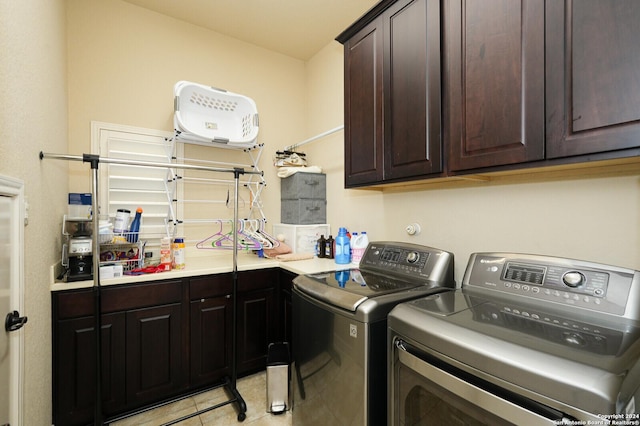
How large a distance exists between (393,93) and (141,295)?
204 cm

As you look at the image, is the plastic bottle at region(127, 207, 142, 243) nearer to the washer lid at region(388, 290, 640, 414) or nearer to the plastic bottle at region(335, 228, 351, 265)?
the plastic bottle at region(335, 228, 351, 265)

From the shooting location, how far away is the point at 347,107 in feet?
6.66

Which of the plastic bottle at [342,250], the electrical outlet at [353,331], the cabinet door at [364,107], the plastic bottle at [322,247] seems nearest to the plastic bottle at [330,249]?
the plastic bottle at [322,247]

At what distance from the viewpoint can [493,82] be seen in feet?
3.93

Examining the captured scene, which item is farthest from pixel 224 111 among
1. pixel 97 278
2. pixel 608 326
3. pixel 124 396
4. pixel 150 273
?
pixel 608 326

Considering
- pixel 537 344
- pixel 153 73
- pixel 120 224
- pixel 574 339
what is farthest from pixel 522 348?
pixel 153 73

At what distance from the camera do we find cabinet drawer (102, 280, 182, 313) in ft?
5.77

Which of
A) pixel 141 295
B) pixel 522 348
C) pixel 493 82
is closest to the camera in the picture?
pixel 522 348

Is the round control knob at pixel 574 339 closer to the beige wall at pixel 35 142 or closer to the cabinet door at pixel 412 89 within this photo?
the cabinet door at pixel 412 89

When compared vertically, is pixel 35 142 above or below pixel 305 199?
above

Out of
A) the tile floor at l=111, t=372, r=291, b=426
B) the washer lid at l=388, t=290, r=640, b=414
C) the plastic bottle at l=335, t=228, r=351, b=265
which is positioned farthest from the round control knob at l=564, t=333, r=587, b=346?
the tile floor at l=111, t=372, r=291, b=426

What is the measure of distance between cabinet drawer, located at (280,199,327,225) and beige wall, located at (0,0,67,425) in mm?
1694

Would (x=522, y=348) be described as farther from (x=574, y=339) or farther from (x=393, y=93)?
(x=393, y=93)

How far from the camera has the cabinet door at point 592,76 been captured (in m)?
0.87
